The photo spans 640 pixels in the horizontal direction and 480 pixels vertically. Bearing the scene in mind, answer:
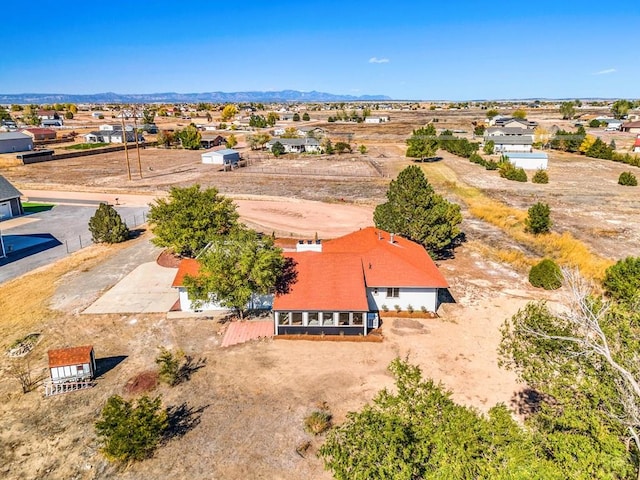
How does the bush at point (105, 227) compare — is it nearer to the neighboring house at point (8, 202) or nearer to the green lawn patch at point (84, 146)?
the neighboring house at point (8, 202)

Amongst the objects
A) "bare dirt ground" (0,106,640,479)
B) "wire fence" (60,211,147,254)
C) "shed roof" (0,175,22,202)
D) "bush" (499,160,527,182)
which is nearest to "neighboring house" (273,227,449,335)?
"bare dirt ground" (0,106,640,479)

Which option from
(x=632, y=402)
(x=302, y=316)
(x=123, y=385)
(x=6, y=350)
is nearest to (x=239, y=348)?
(x=302, y=316)

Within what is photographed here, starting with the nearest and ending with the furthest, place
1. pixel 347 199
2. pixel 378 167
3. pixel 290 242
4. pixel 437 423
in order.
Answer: pixel 437 423
pixel 290 242
pixel 347 199
pixel 378 167

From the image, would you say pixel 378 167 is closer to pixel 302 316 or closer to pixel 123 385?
pixel 302 316

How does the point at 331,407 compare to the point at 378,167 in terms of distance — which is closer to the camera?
the point at 331,407

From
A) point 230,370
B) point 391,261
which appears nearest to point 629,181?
point 391,261

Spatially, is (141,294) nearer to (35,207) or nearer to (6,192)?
(6,192)

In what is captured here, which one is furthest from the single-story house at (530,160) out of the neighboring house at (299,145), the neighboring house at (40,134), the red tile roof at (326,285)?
the neighboring house at (40,134)
